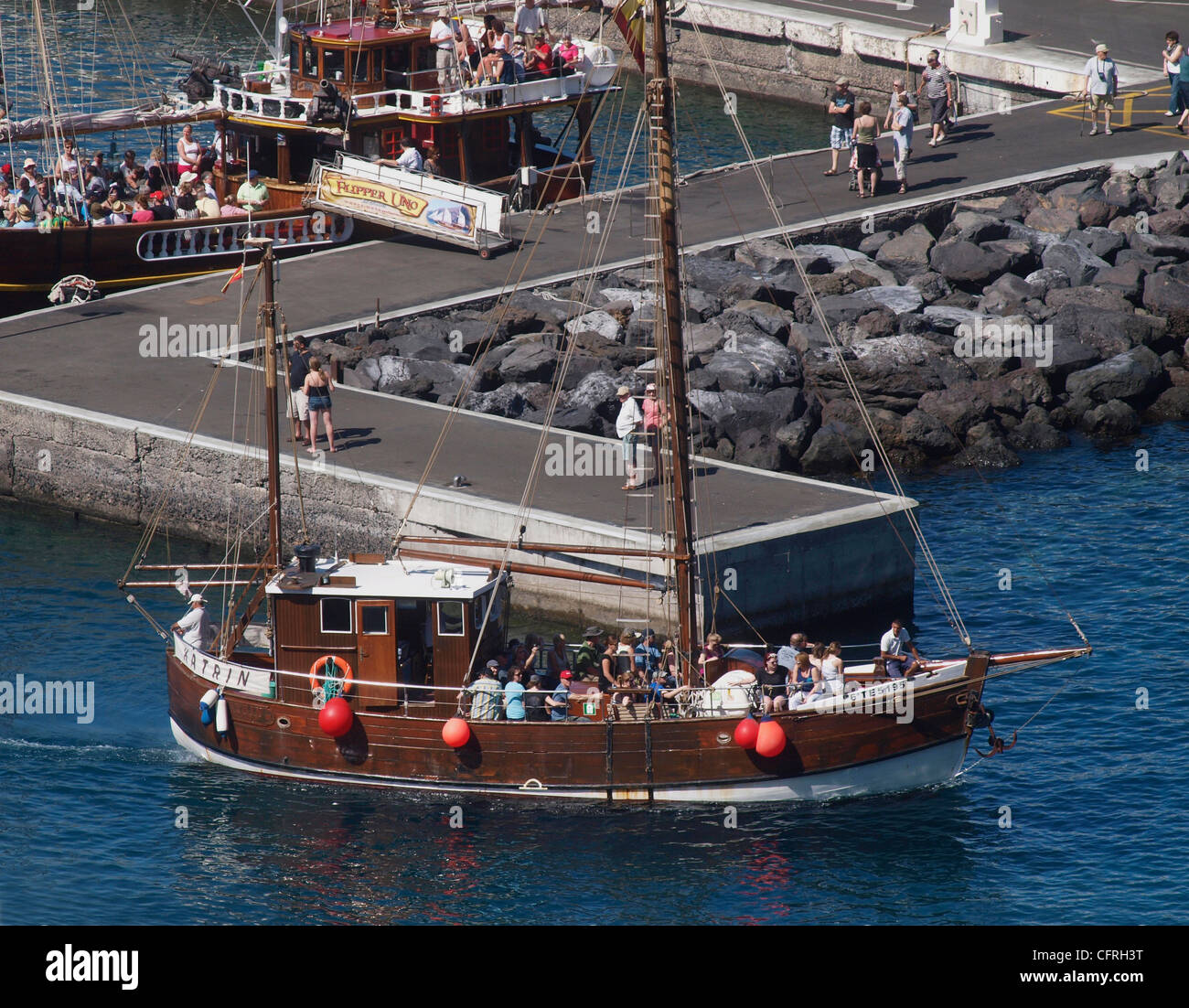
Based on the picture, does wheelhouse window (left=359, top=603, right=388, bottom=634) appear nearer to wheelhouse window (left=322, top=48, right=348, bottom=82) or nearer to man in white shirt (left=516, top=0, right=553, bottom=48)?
wheelhouse window (left=322, top=48, right=348, bottom=82)

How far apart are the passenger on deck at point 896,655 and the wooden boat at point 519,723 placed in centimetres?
27

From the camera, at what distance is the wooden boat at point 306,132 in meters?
42.3

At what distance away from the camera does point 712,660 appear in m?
26.1

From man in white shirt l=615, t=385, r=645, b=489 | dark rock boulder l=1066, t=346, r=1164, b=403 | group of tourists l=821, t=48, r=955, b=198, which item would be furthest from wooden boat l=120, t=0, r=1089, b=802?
group of tourists l=821, t=48, r=955, b=198

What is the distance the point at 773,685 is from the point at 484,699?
415cm

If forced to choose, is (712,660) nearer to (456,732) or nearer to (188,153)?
(456,732)

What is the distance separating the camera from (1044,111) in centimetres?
5500

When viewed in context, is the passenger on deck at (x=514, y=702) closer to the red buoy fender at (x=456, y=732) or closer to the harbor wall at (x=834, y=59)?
the red buoy fender at (x=456, y=732)

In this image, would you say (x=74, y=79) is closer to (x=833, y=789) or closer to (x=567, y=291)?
(x=567, y=291)

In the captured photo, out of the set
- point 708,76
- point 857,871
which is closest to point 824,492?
point 857,871

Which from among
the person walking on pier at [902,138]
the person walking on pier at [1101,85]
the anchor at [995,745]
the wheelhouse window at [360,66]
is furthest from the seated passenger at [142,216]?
the person walking on pier at [1101,85]

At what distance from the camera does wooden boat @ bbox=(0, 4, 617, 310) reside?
42344mm

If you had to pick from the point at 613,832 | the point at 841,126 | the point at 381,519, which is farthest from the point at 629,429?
the point at 841,126
